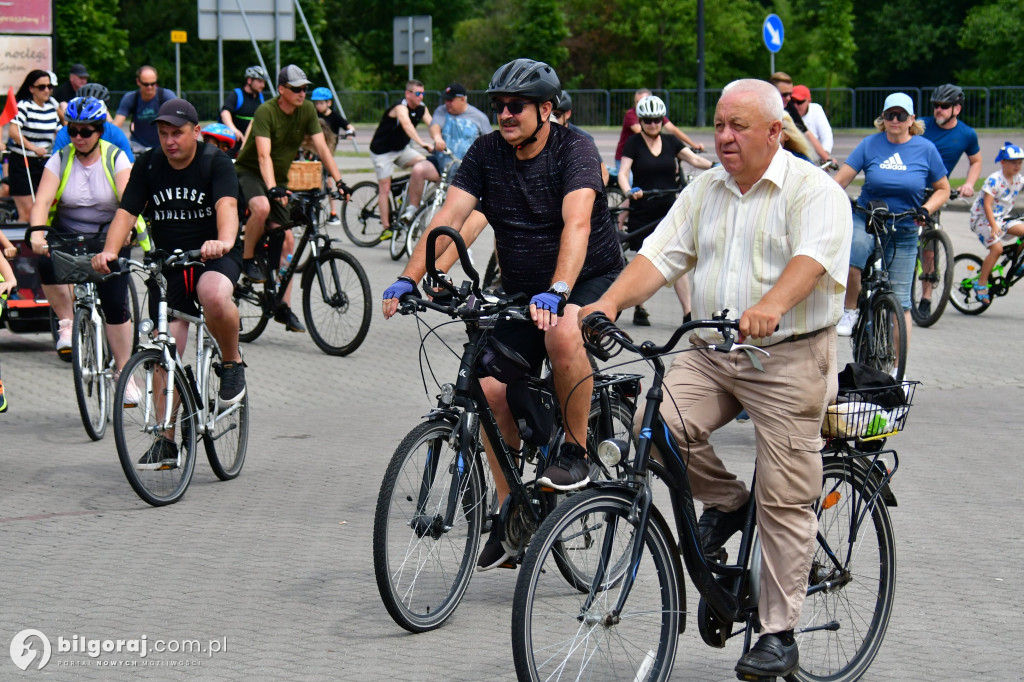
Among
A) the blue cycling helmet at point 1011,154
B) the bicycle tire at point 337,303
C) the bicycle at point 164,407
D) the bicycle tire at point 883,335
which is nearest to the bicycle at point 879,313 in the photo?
the bicycle tire at point 883,335

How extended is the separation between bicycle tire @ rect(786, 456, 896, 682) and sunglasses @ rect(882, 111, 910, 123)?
5.36 metres

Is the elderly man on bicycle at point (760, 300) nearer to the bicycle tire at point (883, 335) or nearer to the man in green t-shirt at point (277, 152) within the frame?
the bicycle tire at point (883, 335)

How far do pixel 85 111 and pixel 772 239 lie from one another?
5093mm

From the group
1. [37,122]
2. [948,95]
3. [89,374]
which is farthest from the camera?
[37,122]

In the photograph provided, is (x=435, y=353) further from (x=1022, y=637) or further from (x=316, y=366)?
(x=1022, y=637)

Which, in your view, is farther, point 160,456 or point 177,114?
point 177,114

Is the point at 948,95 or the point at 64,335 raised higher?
the point at 948,95

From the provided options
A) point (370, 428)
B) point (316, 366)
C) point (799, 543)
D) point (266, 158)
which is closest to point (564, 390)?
point (799, 543)

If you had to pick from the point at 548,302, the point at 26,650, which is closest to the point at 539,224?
the point at 548,302

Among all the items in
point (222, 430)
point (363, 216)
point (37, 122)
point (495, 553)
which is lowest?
point (495, 553)

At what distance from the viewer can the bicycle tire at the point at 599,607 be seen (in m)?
3.92

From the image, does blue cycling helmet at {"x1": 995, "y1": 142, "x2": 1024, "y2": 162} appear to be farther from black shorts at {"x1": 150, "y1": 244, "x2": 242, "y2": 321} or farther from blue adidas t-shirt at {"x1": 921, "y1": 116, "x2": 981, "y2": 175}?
black shorts at {"x1": 150, "y1": 244, "x2": 242, "y2": 321}

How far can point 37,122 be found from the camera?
1399 cm

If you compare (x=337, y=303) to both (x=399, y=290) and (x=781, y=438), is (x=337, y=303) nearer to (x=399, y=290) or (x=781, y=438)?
(x=399, y=290)
